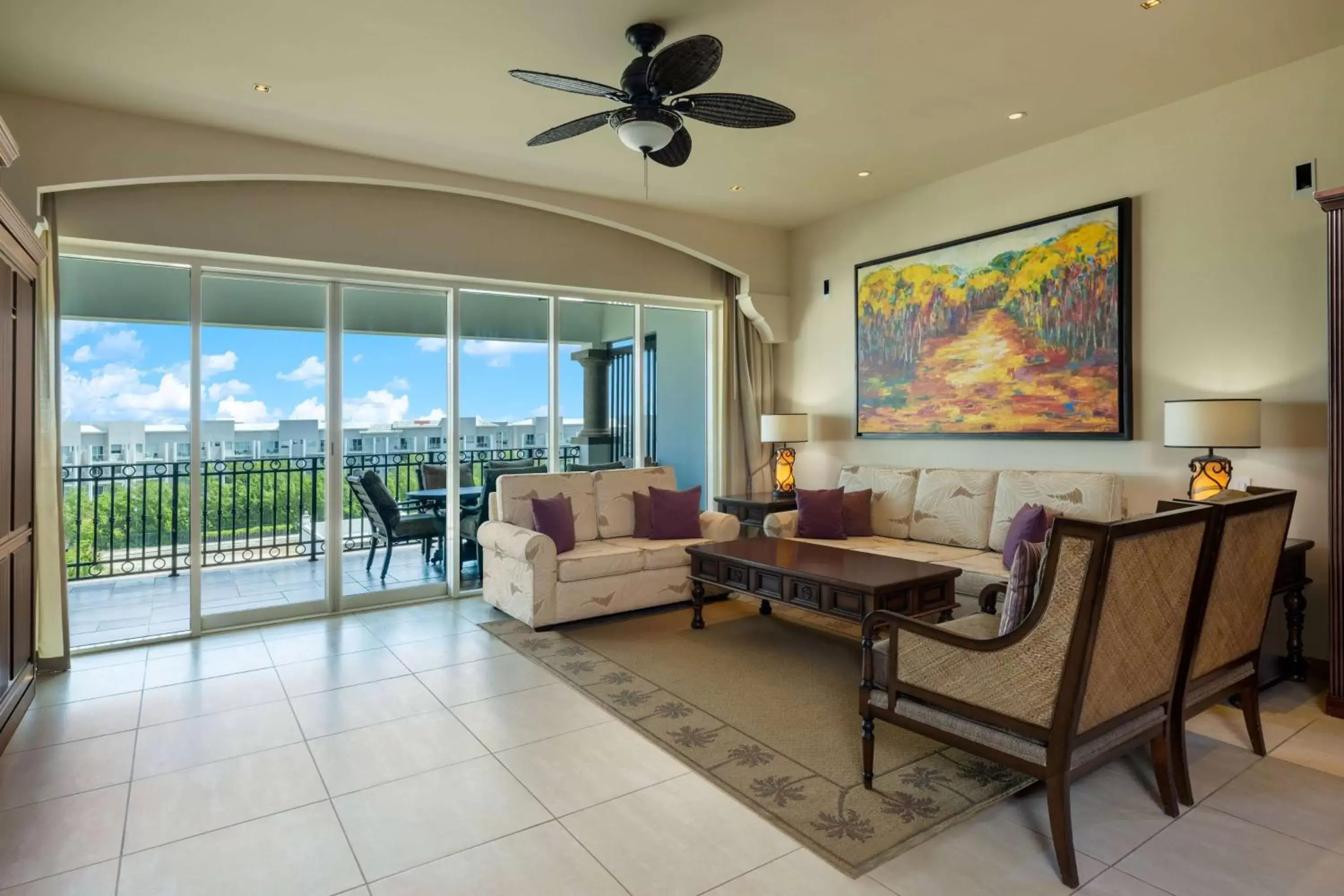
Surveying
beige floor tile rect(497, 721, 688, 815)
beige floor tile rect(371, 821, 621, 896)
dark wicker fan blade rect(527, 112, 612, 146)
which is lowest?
beige floor tile rect(371, 821, 621, 896)

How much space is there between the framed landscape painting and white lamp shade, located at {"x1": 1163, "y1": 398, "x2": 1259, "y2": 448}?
68 cm

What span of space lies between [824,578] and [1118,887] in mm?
1746

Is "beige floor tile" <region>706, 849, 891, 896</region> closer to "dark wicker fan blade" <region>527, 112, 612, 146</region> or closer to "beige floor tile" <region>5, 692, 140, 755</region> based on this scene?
"beige floor tile" <region>5, 692, 140, 755</region>

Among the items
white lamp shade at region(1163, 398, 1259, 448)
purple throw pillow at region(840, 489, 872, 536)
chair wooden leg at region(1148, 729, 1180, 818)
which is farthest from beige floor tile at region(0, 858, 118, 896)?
white lamp shade at region(1163, 398, 1259, 448)

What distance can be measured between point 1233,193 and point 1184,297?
546mm

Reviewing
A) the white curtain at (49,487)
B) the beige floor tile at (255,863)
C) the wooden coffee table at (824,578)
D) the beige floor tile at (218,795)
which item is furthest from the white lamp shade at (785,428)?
the white curtain at (49,487)

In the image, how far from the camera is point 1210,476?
3660 millimetres

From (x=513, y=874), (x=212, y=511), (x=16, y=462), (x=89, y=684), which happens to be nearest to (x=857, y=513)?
(x=513, y=874)

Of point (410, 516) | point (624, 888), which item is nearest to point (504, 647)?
point (410, 516)

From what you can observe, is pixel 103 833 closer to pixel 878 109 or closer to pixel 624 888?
pixel 624 888

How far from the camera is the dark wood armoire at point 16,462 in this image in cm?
303

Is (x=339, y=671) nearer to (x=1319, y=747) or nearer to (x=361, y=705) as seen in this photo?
(x=361, y=705)

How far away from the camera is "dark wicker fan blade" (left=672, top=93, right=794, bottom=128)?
3023 mm

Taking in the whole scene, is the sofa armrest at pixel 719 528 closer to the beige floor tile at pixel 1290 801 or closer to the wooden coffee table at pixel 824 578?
the wooden coffee table at pixel 824 578
